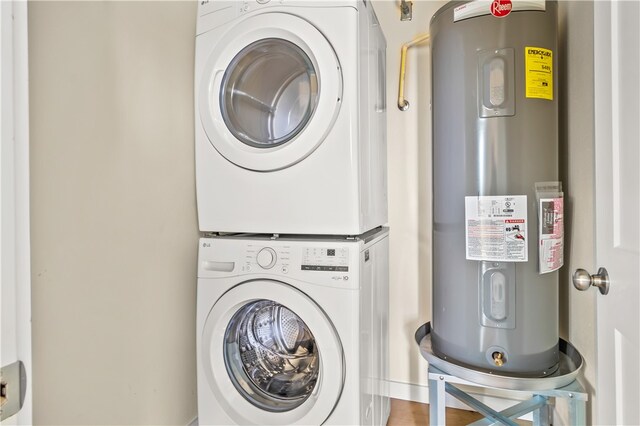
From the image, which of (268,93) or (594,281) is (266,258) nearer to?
(268,93)

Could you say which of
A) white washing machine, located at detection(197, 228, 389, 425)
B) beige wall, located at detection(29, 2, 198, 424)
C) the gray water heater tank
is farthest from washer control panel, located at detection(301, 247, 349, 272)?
beige wall, located at detection(29, 2, 198, 424)

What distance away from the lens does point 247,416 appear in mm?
1306

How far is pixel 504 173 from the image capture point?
113cm

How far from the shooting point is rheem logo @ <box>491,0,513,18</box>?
3.68 ft

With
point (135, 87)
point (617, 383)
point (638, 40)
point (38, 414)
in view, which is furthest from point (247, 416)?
point (638, 40)

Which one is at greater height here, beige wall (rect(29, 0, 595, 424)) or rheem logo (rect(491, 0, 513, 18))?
rheem logo (rect(491, 0, 513, 18))

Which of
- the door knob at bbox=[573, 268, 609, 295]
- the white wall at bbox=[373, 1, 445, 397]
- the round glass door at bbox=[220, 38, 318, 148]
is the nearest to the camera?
the door knob at bbox=[573, 268, 609, 295]

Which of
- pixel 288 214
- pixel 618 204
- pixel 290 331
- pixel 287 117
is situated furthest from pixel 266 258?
pixel 618 204

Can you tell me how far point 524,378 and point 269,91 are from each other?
4.43ft

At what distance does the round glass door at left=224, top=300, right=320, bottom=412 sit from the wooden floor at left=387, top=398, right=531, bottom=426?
0.59m

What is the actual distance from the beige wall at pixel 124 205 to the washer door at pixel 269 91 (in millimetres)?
179

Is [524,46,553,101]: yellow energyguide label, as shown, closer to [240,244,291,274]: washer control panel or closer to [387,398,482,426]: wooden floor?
[240,244,291,274]: washer control panel

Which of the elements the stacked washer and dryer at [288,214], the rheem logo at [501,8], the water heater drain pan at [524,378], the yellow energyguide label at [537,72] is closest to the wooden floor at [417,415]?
the stacked washer and dryer at [288,214]

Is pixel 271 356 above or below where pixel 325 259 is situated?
below
